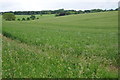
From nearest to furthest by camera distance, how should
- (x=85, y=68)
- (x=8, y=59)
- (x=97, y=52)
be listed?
(x=85, y=68) < (x=8, y=59) < (x=97, y=52)

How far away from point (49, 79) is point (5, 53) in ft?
16.6

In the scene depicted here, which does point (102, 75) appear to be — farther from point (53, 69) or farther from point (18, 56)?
point (18, 56)

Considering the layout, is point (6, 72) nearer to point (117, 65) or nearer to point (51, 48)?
point (117, 65)

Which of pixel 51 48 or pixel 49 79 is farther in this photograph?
pixel 51 48

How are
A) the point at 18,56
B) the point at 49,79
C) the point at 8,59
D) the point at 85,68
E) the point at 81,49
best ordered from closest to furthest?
the point at 49,79 < the point at 85,68 < the point at 8,59 < the point at 18,56 < the point at 81,49

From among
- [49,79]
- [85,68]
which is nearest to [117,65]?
[85,68]

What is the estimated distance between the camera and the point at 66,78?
9.00 metres

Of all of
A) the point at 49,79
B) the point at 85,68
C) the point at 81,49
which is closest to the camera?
the point at 49,79

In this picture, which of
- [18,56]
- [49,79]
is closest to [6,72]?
[49,79]

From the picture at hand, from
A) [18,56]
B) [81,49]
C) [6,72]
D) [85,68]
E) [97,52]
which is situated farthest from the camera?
[81,49]

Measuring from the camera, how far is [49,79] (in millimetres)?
8938

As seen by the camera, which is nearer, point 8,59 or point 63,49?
point 8,59

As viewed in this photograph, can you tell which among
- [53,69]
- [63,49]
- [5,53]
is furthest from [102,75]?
[63,49]

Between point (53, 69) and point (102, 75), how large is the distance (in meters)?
2.05
